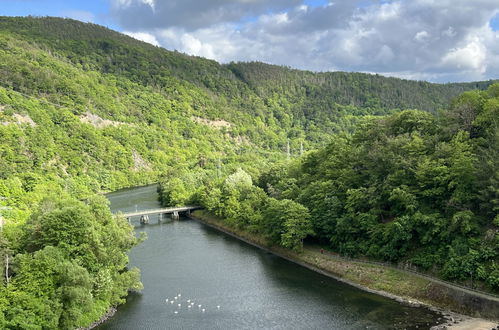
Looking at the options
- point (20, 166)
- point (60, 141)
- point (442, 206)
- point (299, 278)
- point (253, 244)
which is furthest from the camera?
point (60, 141)

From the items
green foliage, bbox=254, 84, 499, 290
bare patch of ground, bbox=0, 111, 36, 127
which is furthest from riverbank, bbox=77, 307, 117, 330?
bare patch of ground, bbox=0, 111, 36, 127

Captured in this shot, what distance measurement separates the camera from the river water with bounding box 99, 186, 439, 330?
154 feet

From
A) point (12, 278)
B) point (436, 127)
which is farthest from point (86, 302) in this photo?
point (436, 127)

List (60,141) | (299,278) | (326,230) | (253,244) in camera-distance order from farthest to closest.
A: (60,141)
(253,244)
(326,230)
(299,278)

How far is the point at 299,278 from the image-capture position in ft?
200

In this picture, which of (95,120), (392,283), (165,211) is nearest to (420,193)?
(392,283)

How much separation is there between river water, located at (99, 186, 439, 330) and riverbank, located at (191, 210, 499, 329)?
1.27m

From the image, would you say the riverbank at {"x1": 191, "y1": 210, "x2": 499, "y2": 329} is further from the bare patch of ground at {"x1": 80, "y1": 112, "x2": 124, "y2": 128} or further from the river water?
the bare patch of ground at {"x1": 80, "y1": 112, "x2": 124, "y2": 128}

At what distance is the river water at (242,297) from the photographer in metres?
46.8

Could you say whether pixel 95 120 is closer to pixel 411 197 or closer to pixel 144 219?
pixel 144 219

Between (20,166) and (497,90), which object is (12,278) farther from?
(20,166)

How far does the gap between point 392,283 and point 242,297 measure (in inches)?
682

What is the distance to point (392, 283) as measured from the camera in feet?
178

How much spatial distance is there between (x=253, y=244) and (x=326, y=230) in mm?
16920
